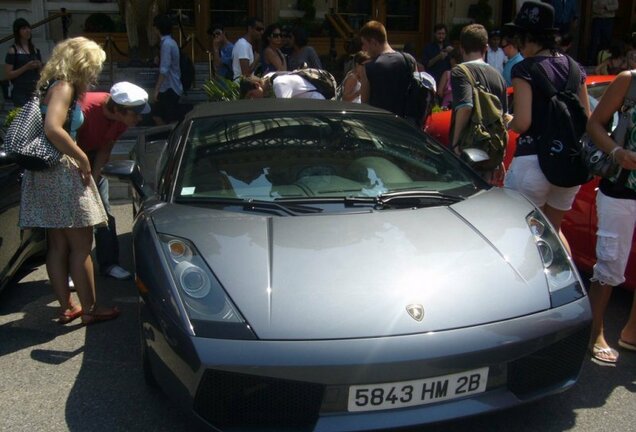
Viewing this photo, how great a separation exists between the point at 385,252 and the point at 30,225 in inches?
82.4

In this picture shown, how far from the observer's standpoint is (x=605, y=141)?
3555 millimetres

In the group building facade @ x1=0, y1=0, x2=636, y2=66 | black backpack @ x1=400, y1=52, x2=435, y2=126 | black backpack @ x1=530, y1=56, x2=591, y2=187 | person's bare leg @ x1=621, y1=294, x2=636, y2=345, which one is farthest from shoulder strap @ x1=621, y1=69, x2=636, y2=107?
building facade @ x1=0, y1=0, x2=636, y2=66

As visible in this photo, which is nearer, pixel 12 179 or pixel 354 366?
pixel 354 366

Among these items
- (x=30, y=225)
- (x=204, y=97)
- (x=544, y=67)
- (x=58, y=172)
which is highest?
(x=544, y=67)

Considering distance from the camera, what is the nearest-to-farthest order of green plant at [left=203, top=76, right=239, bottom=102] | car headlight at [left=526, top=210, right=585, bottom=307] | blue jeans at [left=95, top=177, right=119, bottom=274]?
car headlight at [left=526, top=210, right=585, bottom=307] < blue jeans at [left=95, top=177, right=119, bottom=274] < green plant at [left=203, top=76, right=239, bottom=102]

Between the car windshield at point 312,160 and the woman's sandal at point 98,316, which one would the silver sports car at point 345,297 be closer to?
the car windshield at point 312,160

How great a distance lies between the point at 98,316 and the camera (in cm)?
420

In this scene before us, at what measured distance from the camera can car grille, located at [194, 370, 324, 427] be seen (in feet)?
8.20

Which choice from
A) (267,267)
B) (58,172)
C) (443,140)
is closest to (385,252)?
(267,267)

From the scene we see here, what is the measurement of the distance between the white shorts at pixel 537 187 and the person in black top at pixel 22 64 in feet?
23.7

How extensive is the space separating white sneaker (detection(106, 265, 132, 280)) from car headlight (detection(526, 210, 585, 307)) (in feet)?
9.43

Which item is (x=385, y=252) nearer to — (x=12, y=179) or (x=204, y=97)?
(x=12, y=179)

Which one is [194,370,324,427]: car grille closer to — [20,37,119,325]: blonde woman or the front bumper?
the front bumper

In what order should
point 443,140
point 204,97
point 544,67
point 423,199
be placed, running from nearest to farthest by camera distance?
point 423,199, point 544,67, point 443,140, point 204,97
